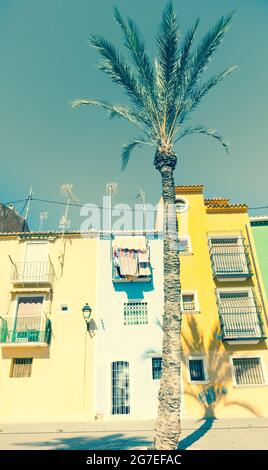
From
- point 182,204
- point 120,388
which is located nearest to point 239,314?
point 120,388

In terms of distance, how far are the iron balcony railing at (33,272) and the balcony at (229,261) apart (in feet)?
33.6

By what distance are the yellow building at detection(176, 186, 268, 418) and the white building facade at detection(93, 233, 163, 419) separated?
1756 mm

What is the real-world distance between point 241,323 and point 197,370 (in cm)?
367

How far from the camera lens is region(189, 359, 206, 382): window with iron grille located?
16094 millimetres

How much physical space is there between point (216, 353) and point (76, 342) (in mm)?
7847

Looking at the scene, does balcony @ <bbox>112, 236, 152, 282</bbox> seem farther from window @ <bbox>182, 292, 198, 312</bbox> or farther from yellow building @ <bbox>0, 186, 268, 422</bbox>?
window @ <bbox>182, 292, 198, 312</bbox>

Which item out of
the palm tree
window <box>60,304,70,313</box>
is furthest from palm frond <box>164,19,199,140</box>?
window <box>60,304,70,313</box>

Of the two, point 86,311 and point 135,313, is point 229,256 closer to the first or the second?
point 135,313

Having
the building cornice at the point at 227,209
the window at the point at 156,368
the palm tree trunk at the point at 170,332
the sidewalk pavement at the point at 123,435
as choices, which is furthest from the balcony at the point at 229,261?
the palm tree trunk at the point at 170,332

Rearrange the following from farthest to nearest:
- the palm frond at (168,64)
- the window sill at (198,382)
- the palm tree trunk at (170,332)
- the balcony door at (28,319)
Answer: the balcony door at (28,319)
the window sill at (198,382)
the palm frond at (168,64)
the palm tree trunk at (170,332)

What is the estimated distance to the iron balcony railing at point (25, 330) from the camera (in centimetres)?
1642

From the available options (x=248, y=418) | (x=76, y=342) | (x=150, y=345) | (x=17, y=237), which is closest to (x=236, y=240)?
(x=150, y=345)

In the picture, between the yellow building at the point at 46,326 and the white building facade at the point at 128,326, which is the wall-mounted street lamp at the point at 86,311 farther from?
the white building facade at the point at 128,326

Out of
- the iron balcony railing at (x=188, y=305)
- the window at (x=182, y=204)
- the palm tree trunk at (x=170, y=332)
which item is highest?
the window at (x=182, y=204)
